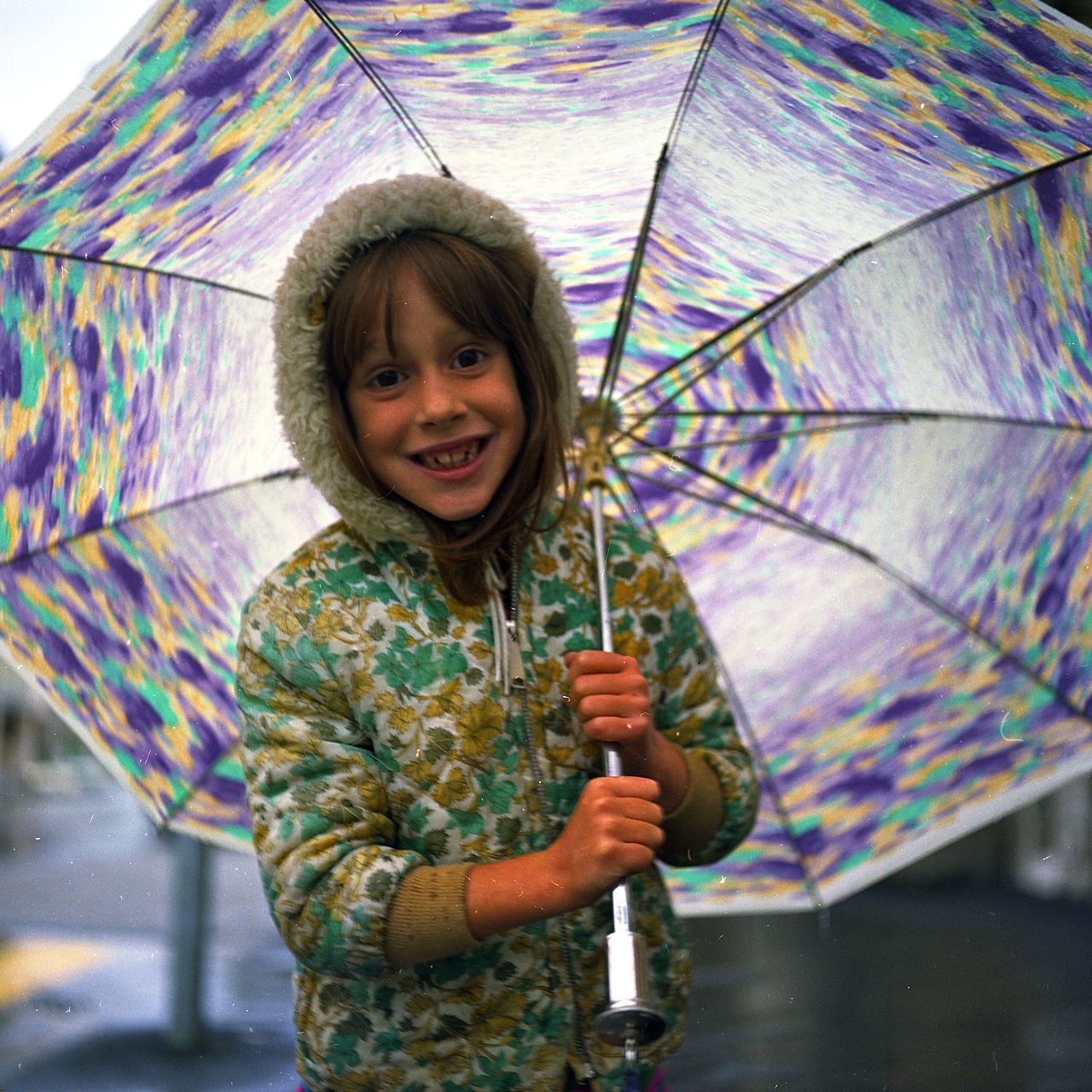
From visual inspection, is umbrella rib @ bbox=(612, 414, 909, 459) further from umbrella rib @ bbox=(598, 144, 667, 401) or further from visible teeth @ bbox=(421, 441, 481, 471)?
visible teeth @ bbox=(421, 441, 481, 471)

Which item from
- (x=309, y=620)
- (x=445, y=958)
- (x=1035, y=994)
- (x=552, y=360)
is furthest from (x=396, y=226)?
(x=1035, y=994)

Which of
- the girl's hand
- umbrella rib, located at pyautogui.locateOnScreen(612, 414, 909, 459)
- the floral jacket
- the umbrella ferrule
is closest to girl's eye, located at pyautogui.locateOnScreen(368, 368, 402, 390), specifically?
the floral jacket

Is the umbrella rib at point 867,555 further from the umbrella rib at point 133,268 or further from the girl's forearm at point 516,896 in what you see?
the girl's forearm at point 516,896

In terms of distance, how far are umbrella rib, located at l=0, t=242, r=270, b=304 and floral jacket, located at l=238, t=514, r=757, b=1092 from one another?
37 centimetres

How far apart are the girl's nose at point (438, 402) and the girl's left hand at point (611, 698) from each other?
206 mm

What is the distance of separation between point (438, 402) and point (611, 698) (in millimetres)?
257

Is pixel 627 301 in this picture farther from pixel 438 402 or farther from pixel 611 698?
pixel 611 698

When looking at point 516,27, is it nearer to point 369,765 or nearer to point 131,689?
point 369,765

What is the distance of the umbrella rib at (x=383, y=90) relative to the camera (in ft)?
3.74

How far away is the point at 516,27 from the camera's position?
1.12 meters

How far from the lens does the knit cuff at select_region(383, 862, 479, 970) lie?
97 centimetres

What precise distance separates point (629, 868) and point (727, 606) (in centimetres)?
72

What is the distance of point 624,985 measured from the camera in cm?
93

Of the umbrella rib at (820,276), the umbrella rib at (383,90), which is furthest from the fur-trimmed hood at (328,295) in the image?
the umbrella rib at (820,276)
